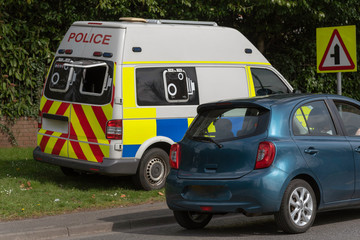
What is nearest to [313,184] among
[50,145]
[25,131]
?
[50,145]

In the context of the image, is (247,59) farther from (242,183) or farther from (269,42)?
(269,42)

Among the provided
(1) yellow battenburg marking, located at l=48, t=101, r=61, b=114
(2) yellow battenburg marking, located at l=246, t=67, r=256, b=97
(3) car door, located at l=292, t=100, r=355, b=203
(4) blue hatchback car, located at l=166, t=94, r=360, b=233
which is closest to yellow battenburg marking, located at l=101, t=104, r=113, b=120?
(1) yellow battenburg marking, located at l=48, t=101, r=61, b=114

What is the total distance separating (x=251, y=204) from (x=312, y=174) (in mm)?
848

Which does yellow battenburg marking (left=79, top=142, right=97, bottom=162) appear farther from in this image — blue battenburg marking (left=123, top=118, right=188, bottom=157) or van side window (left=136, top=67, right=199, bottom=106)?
van side window (left=136, top=67, right=199, bottom=106)

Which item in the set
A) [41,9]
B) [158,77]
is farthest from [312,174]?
[41,9]

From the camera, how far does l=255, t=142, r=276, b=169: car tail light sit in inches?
302

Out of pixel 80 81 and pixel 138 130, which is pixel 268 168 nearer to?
pixel 138 130

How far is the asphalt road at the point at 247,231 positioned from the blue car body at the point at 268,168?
30cm

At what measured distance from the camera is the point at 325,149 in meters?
8.30

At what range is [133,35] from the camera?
36.6 feet

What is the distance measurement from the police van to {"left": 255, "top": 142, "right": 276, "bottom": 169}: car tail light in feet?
11.5

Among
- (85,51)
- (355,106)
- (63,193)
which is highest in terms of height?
(85,51)

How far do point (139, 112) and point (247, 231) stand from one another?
3266 millimetres

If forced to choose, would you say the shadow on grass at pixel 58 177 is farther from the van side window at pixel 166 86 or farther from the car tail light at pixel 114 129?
the van side window at pixel 166 86
